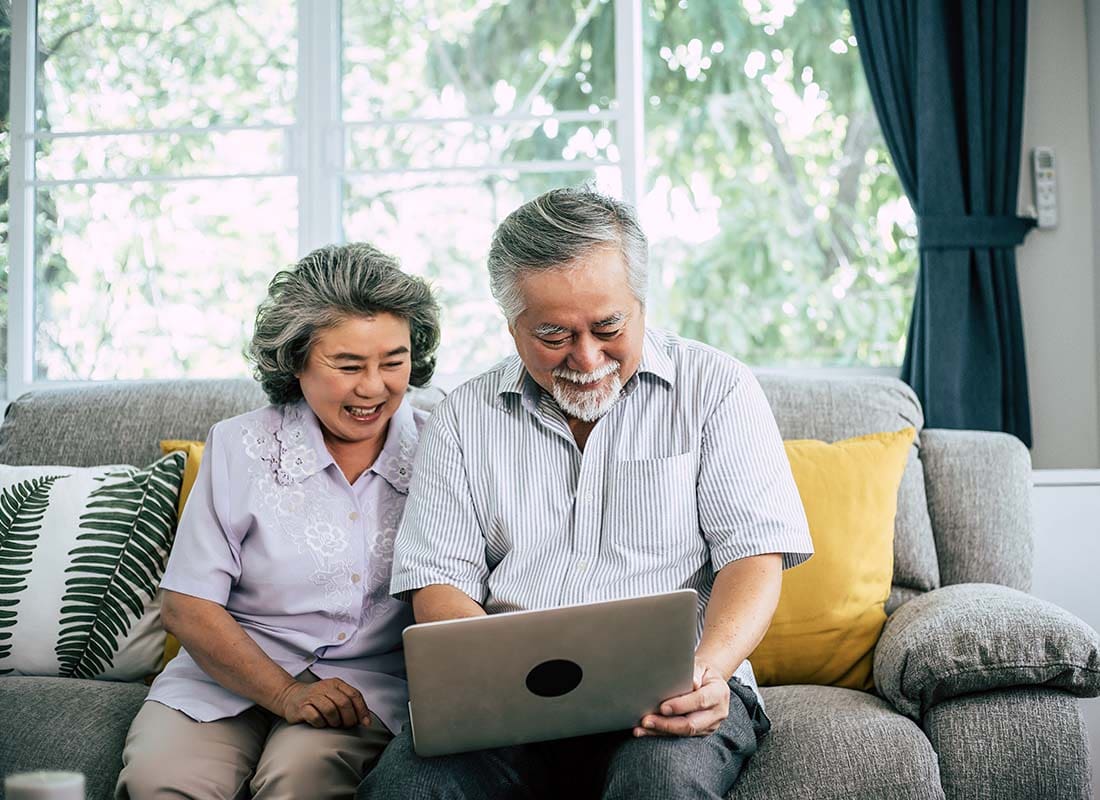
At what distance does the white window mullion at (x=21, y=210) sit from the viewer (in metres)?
3.24

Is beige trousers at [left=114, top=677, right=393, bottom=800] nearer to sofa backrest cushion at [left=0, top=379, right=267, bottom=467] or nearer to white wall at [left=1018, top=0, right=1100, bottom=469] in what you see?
sofa backrest cushion at [left=0, top=379, right=267, bottom=467]

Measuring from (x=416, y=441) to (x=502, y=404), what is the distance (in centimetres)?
24

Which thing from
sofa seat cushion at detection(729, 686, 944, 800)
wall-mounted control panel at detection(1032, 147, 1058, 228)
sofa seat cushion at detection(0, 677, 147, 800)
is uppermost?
wall-mounted control panel at detection(1032, 147, 1058, 228)

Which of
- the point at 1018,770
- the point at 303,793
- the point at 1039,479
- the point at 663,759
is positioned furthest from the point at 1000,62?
the point at 303,793

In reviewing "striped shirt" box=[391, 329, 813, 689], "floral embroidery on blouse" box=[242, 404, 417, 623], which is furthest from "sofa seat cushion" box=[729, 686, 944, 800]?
A: "floral embroidery on blouse" box=[242, 404, 417, 623]

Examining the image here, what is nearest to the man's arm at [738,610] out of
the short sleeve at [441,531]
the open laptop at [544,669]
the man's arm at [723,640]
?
the man's arm at [723,640]

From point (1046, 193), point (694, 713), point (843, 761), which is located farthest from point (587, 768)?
point (1046, 193)

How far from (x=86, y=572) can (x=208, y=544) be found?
1.59 feet

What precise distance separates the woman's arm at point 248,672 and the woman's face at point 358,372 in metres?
0.36

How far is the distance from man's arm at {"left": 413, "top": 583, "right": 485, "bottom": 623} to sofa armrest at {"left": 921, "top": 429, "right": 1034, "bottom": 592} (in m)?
0.99

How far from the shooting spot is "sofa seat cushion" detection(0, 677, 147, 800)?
1.65 meters

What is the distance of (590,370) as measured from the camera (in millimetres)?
1576

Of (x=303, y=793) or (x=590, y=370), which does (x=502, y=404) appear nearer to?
(x=590, y=370)

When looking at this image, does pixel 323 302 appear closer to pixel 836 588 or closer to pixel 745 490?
pixel 745 490
